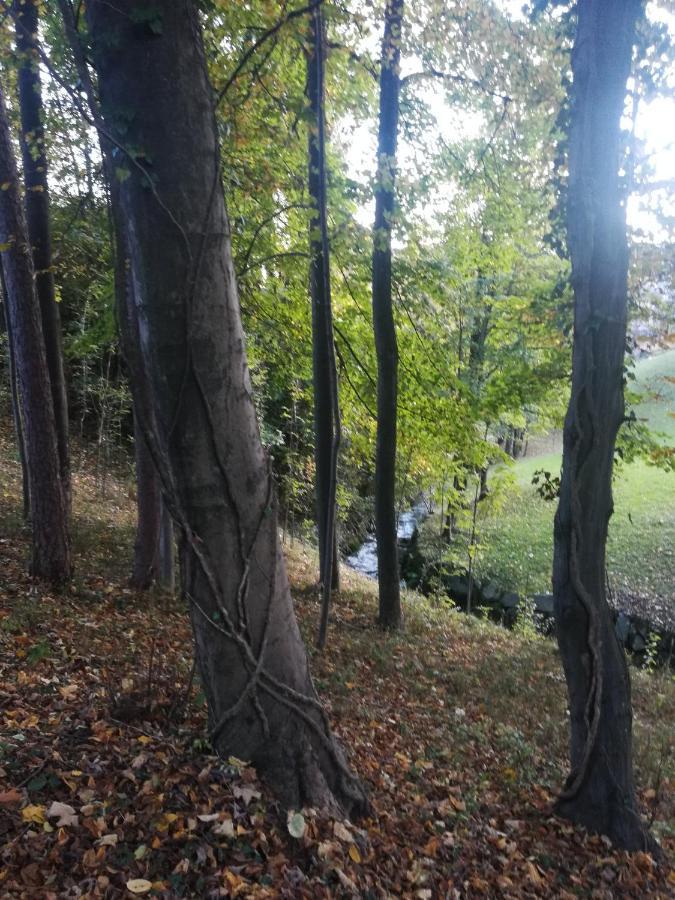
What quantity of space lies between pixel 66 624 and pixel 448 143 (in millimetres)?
7993

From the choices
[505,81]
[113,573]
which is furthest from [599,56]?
[113,573]

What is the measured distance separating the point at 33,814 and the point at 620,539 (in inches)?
781

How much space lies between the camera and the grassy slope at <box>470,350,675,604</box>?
16594 mm

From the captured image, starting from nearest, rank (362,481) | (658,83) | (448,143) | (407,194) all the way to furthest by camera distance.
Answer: (658,83), (407,194), (448,143), (362,481)

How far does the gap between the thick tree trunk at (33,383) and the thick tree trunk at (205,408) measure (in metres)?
4.47

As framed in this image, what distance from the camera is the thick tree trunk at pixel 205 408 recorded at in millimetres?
2869

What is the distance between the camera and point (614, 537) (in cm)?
1964

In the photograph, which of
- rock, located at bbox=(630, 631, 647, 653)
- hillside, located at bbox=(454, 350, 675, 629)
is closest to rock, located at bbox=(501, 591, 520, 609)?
hillside, located at bbox=(454, 350, 675, 629)

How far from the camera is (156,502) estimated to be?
26.1 ft

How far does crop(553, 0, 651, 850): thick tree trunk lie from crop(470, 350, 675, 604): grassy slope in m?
9.92

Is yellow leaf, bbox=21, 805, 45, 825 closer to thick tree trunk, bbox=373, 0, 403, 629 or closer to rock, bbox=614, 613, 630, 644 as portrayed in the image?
thick tree trunk, bbox=373, 0, 403, 629

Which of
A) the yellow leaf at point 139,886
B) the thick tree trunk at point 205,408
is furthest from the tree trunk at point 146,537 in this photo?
the yellow leaf at point 139,886

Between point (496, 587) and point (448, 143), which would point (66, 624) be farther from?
point (496, 587)

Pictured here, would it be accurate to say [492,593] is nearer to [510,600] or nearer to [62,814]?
[510,600]
